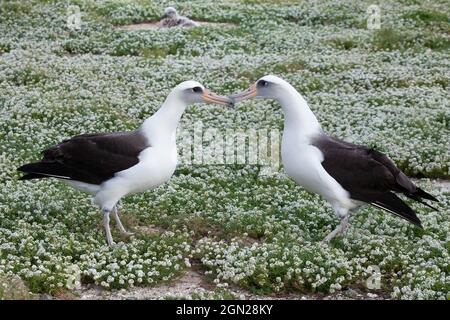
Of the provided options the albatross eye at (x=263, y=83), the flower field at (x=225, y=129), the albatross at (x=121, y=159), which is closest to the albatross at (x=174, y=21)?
the flower field at (x=225, y=129)

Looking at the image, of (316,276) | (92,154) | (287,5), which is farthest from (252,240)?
(287,5)

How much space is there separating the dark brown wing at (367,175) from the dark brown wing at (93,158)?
9.05 ft

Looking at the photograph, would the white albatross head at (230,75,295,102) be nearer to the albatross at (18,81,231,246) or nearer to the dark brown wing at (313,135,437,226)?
→ the albatross at (18,81,231,246)

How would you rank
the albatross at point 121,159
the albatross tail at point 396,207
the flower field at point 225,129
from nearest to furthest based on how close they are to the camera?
the flower field at point 225,129
the albatross tail at point 396,207
the albatross at point 121,159

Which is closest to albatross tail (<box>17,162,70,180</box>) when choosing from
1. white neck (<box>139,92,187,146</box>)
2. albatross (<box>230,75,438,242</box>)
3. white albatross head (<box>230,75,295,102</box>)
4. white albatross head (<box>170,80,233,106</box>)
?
white neck (<box>139,92,187,146</box>)

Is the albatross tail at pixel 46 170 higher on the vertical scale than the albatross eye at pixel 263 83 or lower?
lower

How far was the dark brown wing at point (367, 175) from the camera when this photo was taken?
10.9 metres

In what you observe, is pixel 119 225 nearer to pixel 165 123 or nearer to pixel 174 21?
pixel 165 123

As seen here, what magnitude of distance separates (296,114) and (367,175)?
142cm

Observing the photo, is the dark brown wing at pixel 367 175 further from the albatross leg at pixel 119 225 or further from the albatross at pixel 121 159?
the albatross leg at pixel 119 225

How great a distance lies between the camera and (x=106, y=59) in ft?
80.9

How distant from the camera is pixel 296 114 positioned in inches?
448

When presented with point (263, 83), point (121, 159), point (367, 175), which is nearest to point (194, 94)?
point (263, 83)
